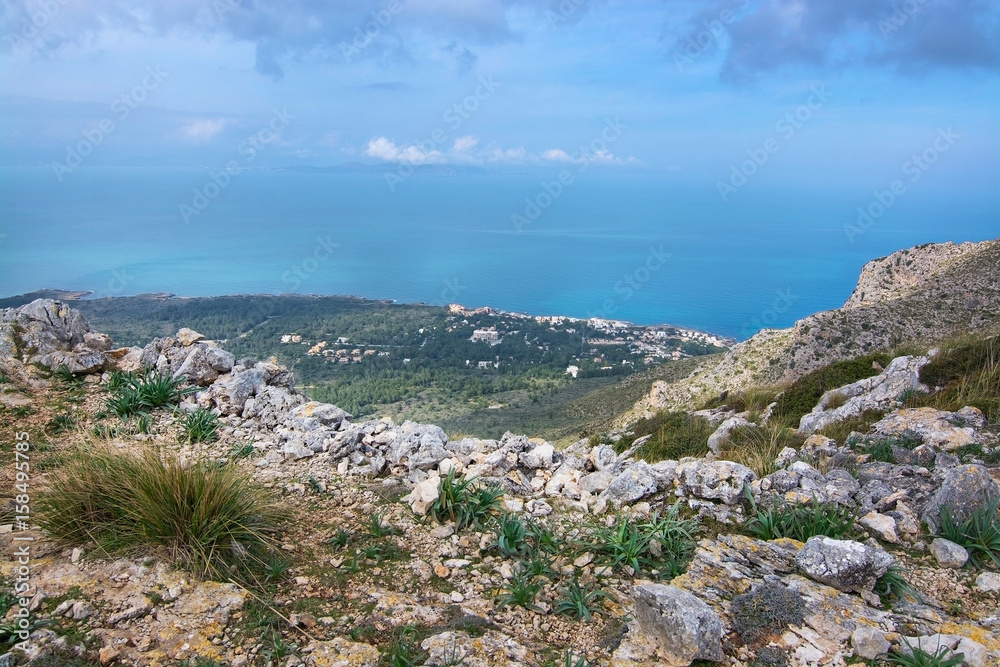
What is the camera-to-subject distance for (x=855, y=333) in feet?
94.4

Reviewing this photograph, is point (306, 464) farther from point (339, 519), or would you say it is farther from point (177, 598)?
point (177, 598)

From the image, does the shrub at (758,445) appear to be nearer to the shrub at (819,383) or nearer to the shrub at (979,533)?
the shrub at (979,533)

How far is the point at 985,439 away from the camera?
574 cm

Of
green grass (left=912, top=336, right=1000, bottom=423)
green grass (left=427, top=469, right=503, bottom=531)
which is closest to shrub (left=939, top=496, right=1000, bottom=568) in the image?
green grass (left=912, top=336, right=1000, bottom=423)

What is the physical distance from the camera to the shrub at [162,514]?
395 centimetres

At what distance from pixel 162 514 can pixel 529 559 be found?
105 inches

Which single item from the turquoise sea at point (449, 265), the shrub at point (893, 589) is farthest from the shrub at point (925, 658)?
the turquoise sea at point (449, 265)

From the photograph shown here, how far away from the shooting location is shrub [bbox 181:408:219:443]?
6555mm

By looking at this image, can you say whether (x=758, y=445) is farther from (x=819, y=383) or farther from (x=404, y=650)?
(x=819, y=383)

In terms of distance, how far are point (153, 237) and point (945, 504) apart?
180675mm

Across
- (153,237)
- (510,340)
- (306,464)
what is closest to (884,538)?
(306,464)

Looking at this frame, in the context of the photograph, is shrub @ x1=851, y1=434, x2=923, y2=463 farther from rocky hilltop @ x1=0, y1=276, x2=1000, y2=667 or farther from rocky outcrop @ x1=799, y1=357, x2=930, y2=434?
rocky outcrop @ x1=799, y1=357, x2=930, y2=434

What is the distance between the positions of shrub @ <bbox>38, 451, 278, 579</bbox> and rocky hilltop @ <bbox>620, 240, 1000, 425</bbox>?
849 inches

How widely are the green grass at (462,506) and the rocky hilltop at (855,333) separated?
20.1 metres
